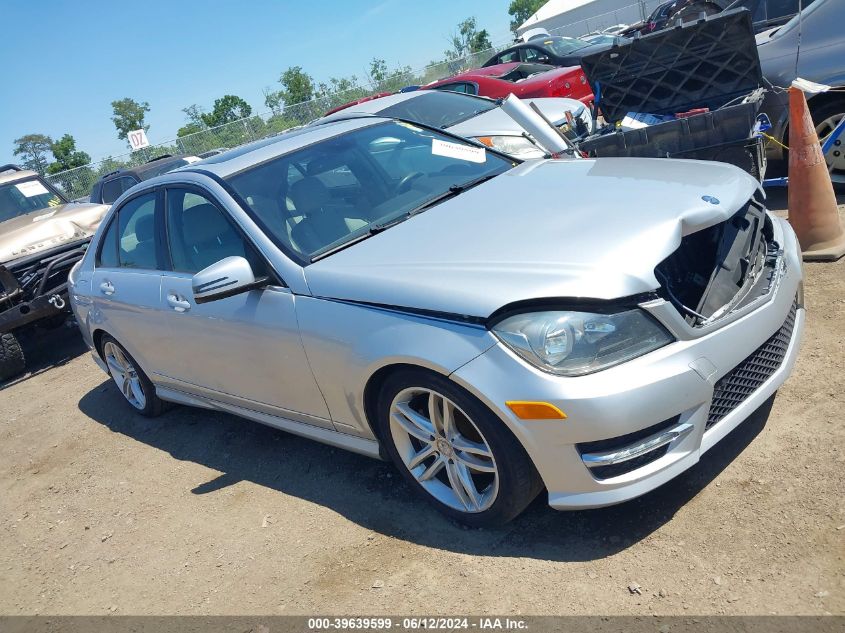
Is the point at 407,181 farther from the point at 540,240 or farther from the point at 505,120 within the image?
the point at 505,120

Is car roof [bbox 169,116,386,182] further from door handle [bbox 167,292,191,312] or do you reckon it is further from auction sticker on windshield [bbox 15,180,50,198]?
auction sticker on windshield [bbox 15,180,50,198]

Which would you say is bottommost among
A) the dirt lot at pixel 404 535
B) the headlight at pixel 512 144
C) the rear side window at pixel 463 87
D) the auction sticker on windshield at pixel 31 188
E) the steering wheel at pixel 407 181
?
the dirt lot at pixel 404 535

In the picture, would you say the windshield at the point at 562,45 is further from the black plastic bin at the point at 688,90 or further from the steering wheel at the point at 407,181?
the steering wheel at the point at 407,181

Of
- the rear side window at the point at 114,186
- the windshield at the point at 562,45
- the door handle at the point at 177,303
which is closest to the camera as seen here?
the door handle at the point at 177,303

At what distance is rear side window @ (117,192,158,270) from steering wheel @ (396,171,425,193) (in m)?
1.62

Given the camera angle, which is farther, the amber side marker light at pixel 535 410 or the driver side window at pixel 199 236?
the driver side window at pixel 199 236

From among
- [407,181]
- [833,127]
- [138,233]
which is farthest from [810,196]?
[138,233]

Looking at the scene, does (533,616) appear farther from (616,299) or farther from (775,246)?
(775,246)

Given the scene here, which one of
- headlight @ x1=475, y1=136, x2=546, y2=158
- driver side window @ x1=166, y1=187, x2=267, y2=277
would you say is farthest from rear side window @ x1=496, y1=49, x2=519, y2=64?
driver side window @ x1=166, y1=187, x2=267, y2=277

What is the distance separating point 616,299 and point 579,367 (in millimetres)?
280

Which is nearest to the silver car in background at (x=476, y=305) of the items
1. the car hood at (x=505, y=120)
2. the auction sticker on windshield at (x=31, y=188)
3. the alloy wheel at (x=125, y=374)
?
the alloy wheel at (x=125, y=374)

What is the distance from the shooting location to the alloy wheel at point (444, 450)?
297cm

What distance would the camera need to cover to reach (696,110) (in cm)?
621

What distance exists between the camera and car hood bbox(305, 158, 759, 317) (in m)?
2.73
